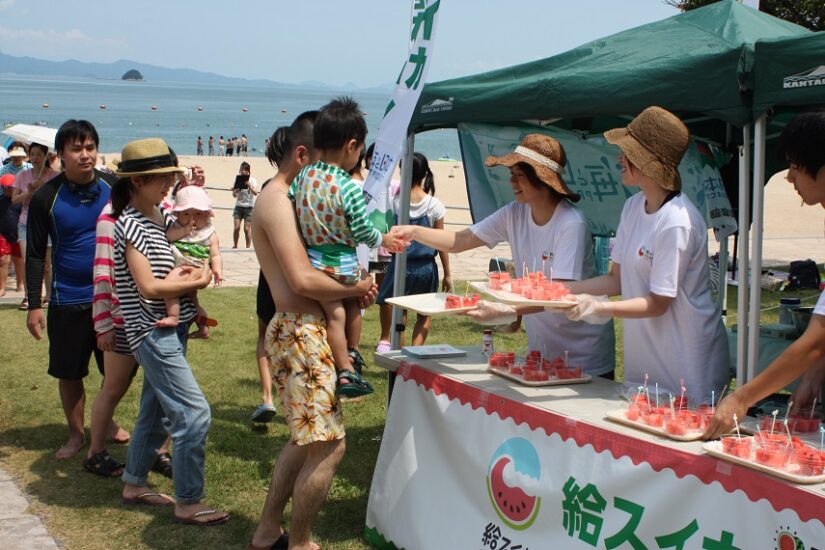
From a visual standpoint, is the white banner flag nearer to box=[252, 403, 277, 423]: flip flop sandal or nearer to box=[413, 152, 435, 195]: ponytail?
box=[252, 403, 277, 423]: flip flop sandal

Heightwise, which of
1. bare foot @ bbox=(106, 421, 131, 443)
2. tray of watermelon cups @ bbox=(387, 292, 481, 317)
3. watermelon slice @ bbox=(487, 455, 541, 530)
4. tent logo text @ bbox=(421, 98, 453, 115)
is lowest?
bare foot @ bbox=(106, 421, 131, 443)

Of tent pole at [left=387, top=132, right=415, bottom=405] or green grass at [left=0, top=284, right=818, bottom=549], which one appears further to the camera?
tent pole at [left=387, top=132, right=415, bottom=405]

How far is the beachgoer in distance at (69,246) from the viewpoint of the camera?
213 inches

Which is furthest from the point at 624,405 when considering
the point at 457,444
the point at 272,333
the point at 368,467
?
the point at 368,467

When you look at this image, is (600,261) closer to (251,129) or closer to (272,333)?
(272,333)

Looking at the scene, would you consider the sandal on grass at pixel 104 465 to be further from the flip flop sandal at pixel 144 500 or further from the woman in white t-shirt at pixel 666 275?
the woman in white t-shirt at pixel 666 275

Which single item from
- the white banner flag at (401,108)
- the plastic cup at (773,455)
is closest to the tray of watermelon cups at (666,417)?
the plastic cup at (773,455)

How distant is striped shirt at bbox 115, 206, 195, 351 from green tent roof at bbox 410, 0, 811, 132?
5.87 feet

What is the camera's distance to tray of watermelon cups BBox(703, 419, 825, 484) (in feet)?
9.09

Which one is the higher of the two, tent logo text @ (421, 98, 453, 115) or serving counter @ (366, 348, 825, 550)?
tent logo text @ (421, 98, 453, 115)

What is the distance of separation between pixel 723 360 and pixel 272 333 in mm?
1876

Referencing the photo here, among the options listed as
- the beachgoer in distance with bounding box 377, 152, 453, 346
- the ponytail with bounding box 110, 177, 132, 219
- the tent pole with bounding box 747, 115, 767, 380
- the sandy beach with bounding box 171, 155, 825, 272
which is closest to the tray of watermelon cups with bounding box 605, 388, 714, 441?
the tent pole with bounding box 747, 115, 767, 380

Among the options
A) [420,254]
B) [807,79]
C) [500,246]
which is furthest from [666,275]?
[500,246]

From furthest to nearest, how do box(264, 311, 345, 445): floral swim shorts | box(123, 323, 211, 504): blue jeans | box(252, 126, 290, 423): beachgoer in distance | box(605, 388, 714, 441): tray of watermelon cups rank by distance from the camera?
box(252, 126, 290, 423): beachgoer in distance < box(123, 323, 211, 504): blue jeans < box(264, 311, 345, 445): floral swim shorts < box(605, 388, 714, 441): tray of watermelon cups
